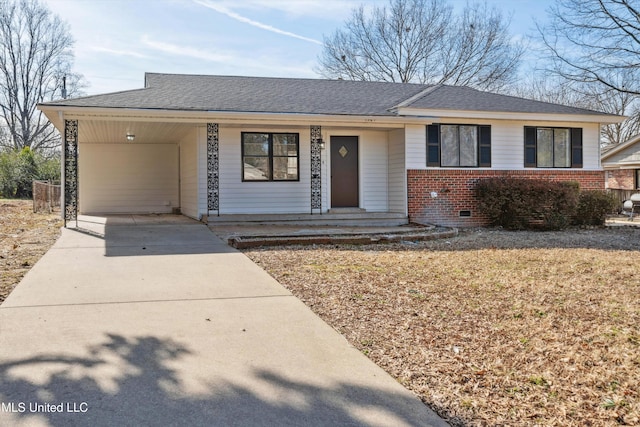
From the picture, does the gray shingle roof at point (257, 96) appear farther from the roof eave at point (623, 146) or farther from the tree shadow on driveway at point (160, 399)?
the roof eave at point (623, 146)

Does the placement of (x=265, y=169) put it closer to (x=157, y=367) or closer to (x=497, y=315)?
(x=497, y=315)

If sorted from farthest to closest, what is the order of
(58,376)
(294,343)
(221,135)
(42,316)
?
1. (221,135)
2. (42,316)
3. (294,343)
4. (58,376)

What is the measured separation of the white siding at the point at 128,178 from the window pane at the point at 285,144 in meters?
5.41

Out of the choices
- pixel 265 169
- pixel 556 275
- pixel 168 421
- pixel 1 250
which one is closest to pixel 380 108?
pixel 265 169

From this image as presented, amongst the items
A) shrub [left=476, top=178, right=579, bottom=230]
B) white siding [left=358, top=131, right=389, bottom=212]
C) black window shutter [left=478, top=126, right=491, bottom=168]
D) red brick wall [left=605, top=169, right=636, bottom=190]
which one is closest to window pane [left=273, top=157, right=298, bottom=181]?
white siding [left=358, top=131, right=389, bottom=212]

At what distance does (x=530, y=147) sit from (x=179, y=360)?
1438 centimetres

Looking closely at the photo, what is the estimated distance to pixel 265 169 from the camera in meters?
14.8

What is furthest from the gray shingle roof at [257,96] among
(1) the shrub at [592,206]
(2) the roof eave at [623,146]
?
(2) the roof eave at [623,146]

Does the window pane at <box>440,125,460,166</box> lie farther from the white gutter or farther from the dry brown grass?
the dry brown grass

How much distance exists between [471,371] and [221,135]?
11.6m

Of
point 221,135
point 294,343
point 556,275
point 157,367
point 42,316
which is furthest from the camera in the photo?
point 221,135

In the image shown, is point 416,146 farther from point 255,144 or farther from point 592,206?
point 592,206

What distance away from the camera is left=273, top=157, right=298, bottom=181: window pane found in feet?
48.7

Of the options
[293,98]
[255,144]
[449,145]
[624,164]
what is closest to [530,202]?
[449,145]
